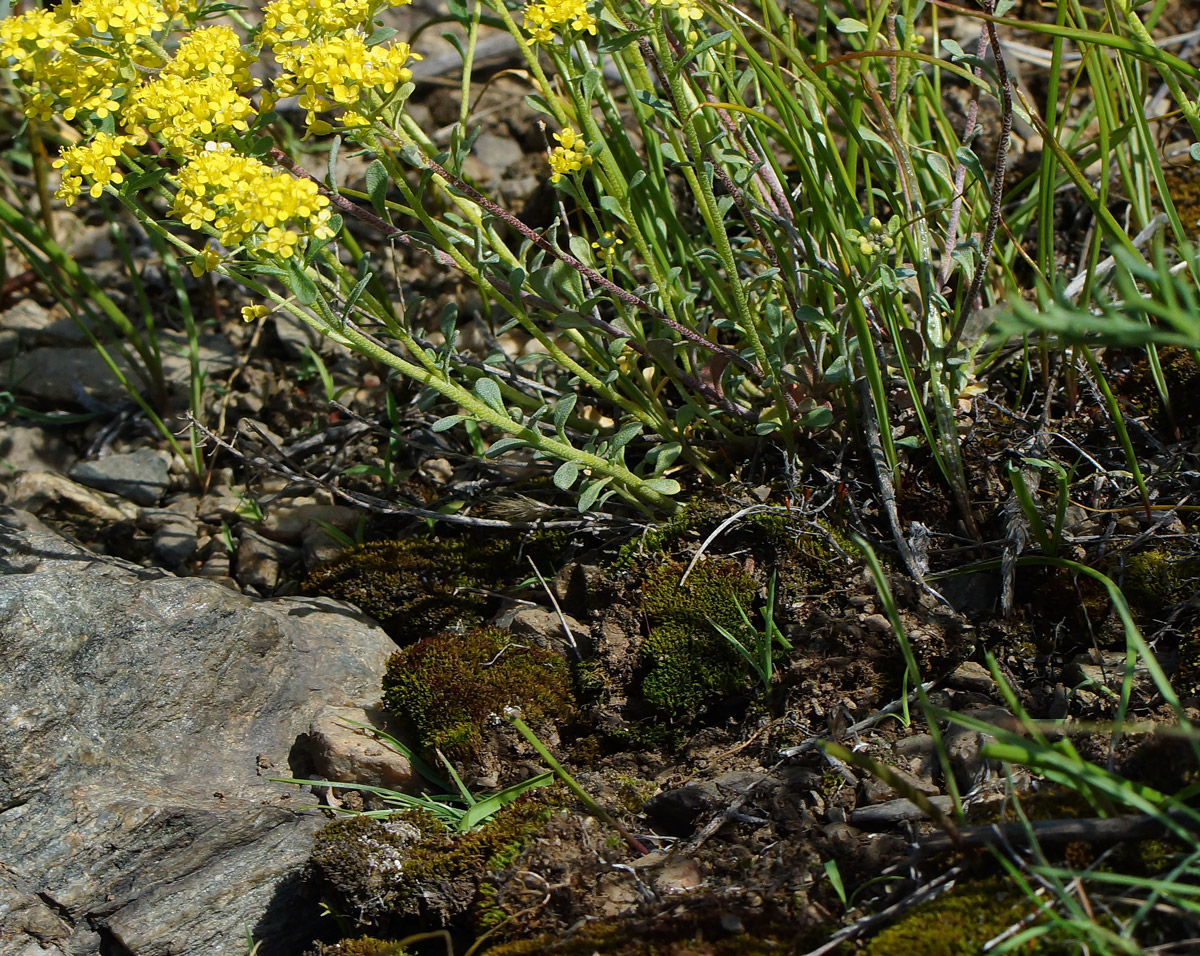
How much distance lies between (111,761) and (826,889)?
59.8 inches

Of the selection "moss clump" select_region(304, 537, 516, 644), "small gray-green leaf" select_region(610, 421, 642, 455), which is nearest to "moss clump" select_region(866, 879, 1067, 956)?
"small gray-green leaf" select_region(610, 421, 642, 455)

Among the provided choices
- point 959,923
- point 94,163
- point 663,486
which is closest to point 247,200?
point 94,163

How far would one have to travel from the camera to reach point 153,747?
2166mm

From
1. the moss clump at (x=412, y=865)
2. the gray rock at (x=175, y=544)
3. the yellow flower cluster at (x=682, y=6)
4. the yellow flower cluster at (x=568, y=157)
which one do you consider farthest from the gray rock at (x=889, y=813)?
the gray rock at (x=175, y=544)

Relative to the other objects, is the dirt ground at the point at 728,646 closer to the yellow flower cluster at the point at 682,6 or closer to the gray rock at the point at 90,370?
the gray rock at the point at 90,370

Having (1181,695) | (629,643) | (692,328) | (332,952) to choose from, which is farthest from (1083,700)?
(332,952)


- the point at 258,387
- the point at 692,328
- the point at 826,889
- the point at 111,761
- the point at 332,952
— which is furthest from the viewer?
the point at 258,387

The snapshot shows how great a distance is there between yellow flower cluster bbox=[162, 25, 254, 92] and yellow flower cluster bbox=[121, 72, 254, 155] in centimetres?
3

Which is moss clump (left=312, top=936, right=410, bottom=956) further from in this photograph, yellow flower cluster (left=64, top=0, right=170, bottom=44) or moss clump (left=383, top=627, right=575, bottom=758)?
yellow flower cluster (left=64, top=0, right=170, bottom=44)

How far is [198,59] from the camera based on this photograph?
1800mm

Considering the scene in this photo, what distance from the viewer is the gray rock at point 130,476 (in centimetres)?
303

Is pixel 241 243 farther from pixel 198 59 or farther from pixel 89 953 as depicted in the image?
pixel 89 953

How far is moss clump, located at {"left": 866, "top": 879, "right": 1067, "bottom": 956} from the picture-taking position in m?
1.34

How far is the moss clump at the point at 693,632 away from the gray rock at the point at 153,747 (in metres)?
0.73
